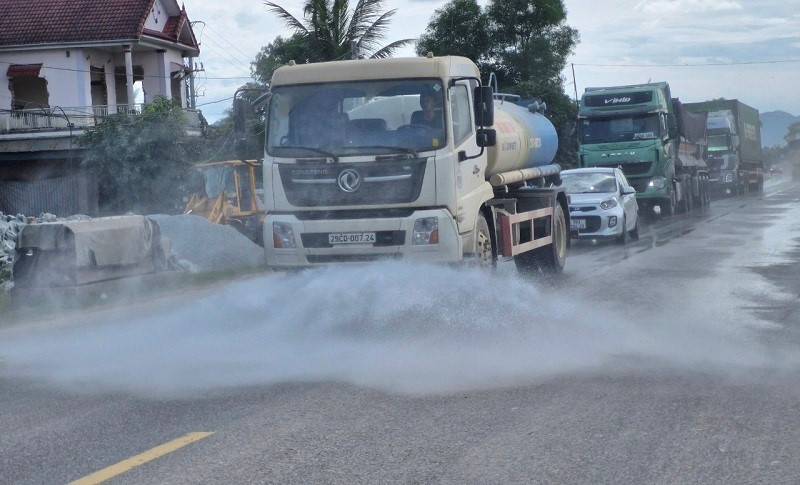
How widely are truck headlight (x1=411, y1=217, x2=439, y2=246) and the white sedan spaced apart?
34.2 feet

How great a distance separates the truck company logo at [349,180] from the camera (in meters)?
10.6

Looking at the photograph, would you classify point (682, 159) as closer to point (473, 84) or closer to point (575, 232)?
point (575, 232)

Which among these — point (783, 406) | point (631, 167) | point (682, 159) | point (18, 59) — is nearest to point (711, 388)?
point (783, 406)

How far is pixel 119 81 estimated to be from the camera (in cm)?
4016

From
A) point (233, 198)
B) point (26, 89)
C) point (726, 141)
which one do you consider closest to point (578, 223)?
point (233, 198)

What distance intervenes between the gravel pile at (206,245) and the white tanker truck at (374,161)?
23.4 ft

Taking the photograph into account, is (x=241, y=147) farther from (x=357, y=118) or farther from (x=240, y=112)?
(x=357, y=118)

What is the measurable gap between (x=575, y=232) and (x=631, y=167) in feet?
31.2

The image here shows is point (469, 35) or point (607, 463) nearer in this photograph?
point (607, 463)

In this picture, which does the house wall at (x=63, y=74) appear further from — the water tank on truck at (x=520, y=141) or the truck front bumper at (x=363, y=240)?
the truck front bumper at (x=363, y=240)

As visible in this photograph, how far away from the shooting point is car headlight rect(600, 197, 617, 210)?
21.5 meters

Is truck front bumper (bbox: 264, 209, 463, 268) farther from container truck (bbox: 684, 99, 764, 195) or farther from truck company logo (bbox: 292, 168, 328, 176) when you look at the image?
container truck (bbox: 684, 99, 764, 195)

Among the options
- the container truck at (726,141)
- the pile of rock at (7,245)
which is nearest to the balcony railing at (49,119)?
the pile of rock at (7,245)

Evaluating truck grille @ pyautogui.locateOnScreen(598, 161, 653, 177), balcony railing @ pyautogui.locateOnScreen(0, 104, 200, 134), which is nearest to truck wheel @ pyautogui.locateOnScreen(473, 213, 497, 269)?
truck grille @ pyautogui.locateOnScreen(598, 161, 653, 177)
